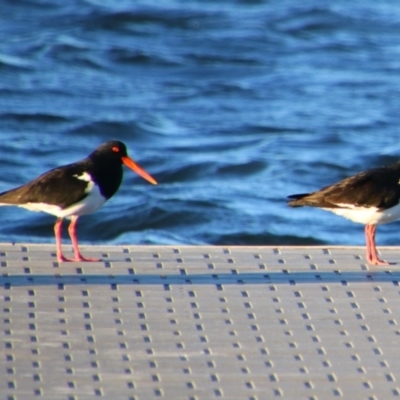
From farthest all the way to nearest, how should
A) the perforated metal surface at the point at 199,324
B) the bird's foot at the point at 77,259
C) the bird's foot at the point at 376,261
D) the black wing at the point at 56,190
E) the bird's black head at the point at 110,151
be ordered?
1. the bird's black head at the point at 110,151
2. the black wing at the point at 56,190
3. the bird's foot at the point at 376,261
4. the bird's foot at the point at 77,259
5. the perforated metal surface at the point at 199,324

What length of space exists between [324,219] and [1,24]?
8.69 meters

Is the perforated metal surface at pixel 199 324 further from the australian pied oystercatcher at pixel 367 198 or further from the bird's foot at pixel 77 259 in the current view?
the australian pied oystercatcher at pixel 367 198

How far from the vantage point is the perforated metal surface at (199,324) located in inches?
162

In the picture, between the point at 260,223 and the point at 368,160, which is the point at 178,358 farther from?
the point at 368,160

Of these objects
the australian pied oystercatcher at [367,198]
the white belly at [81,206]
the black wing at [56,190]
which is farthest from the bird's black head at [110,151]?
the australian pied oystercatcher at [367,198]

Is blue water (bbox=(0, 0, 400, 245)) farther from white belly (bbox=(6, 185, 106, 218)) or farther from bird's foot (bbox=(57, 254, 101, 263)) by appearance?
bird's foot (bbox=(57, 254, 101, 263))

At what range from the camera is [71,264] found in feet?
18.0

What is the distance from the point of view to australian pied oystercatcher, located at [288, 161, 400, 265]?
608cm

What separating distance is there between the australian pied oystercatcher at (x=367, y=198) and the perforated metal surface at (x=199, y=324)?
0.25m

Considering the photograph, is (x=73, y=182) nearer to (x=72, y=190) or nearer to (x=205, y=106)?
(x=72, y=190)

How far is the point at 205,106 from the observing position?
15.1m

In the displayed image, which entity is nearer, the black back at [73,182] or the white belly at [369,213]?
the black back at [73,182]

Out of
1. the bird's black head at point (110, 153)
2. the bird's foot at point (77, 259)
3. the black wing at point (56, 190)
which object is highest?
the bird's black head at point (110, 153)

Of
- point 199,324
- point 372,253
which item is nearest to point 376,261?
point 372,253
